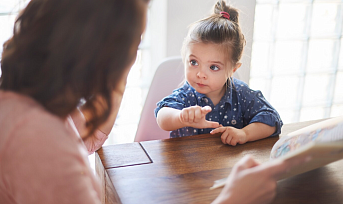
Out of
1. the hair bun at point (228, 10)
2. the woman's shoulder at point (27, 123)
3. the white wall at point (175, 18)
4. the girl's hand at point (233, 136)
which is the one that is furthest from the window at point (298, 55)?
the woman's shoulder at point (27, 123)

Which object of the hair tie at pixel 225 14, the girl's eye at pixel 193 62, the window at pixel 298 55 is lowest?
the window at pixel 298 55

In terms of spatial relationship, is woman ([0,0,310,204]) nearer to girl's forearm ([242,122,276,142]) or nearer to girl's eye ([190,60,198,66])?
girl's forearm ([242,122,276,142])

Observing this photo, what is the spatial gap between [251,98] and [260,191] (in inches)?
28.7

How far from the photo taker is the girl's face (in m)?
1.17

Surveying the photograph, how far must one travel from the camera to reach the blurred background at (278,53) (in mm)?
1880

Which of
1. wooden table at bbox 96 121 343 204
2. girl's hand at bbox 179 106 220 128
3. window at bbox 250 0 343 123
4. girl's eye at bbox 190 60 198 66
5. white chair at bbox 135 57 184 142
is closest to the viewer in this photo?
wooden table at bbox 96 121 343 204

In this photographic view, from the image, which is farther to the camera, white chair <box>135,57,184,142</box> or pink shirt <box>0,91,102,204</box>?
white chair <box>135,57,184,142</box>

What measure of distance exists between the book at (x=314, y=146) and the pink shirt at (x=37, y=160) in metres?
0.31

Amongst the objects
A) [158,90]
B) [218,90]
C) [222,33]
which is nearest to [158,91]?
[158,90]

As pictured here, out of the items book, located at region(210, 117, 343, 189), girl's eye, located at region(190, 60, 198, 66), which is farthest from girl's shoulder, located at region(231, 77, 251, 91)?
book, located at region(210, 117, 343, 189)

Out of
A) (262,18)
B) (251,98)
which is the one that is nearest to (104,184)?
(251,98)

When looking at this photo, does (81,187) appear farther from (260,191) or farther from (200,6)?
(200,6)

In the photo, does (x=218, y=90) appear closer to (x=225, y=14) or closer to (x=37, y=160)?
(x=225, y=14)

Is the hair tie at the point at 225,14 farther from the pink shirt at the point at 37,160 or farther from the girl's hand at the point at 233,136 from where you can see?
the pink shirt at the point at 37,160
